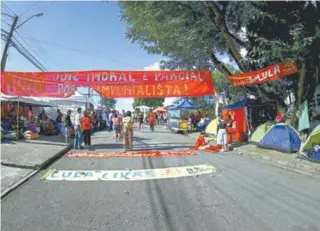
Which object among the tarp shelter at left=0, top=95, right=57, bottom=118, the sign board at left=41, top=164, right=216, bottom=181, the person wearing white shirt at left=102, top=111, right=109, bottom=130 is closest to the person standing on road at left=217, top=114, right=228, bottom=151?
the sign board at left=41, top=164, right=216, bottom=181

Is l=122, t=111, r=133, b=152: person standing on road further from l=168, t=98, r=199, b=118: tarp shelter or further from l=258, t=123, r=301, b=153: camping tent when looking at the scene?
l=168, t=98, r=199, b=118: tarp shelter

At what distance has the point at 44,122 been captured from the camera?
25.4 metres

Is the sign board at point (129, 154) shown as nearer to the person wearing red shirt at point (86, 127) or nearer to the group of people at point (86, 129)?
the group of people at point (86, 129)

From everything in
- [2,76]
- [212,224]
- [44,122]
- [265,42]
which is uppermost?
[265,42]

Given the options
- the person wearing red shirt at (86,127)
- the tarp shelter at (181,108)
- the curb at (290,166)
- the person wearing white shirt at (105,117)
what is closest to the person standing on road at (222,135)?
the curb at (290,166)

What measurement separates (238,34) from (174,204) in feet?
48.0

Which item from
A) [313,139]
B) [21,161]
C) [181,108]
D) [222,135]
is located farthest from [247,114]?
[181,108]

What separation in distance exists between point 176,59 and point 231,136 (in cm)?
569

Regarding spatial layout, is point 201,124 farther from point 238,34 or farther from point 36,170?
point 36,170

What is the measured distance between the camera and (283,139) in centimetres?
1509

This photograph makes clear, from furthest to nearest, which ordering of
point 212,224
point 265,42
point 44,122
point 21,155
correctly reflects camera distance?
1. point 44,122
2. point 265,42
3. point 21,155
4. point 212,224

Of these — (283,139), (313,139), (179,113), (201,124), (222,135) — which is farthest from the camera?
(179,113)

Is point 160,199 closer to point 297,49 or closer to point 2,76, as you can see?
point 297,49

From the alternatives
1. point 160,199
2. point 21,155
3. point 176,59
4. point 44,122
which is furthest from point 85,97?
point 160,199
